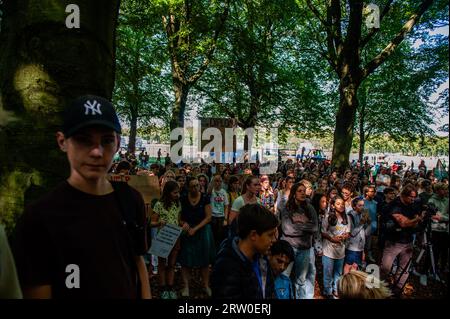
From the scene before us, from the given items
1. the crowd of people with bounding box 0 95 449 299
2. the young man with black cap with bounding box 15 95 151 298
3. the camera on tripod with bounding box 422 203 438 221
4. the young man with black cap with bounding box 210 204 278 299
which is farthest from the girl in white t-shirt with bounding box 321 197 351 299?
the young man with black cap with bounding box 15 95 151 298

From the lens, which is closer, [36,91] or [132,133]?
[36,91]

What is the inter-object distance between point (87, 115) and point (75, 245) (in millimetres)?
561

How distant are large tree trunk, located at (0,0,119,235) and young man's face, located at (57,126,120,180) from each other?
595 millimetres

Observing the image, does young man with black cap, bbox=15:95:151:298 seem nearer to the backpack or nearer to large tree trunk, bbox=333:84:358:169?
the backpack

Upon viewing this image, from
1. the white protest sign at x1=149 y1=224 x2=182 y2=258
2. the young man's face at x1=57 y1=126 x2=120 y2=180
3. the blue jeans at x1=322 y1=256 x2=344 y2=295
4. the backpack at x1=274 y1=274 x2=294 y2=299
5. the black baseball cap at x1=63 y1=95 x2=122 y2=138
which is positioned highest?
the black baseball cap at x1=63 y1=95 x2=122 y2=138

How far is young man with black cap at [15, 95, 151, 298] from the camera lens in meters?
1.35

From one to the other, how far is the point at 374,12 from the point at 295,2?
3.38m

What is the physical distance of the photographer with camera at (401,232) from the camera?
5.48 m

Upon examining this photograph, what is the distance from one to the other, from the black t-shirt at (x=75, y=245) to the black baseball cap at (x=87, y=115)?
263 mm

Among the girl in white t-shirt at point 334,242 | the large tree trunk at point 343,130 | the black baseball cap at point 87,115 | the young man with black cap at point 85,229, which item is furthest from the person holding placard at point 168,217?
the large tree trunk at point 343,130

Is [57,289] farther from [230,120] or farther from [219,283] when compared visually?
[230,120]

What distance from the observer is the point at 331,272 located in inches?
219

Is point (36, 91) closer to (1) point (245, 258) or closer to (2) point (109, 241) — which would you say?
(2) point (109, 241)

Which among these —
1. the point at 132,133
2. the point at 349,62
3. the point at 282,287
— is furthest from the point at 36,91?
the point at 132,133
